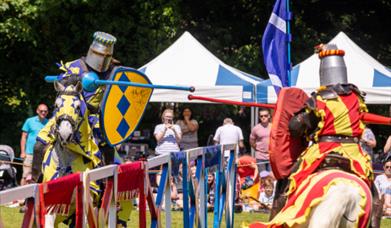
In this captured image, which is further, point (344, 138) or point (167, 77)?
point (167, 77)

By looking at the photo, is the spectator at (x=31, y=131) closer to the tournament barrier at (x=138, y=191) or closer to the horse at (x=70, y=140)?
the tournament barrier at (x=138, y=191)

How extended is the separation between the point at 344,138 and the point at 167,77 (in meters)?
8.93

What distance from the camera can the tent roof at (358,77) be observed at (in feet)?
48.7

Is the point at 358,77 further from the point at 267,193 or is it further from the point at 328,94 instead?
the point at 328,94

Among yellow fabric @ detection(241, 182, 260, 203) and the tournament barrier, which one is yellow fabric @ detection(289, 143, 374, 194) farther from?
yellow fabric @ detection(241, 182, 260, 203)

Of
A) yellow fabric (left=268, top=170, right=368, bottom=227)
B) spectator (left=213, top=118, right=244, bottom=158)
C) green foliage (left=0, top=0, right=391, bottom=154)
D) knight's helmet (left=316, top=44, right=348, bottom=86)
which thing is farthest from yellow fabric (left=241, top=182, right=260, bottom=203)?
yellow fabric (left=268, top=170, right=368, bottom=227)

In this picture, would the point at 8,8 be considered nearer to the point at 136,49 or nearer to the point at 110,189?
the point at 136,49

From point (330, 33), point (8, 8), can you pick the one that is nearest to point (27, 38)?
point (8, 8)

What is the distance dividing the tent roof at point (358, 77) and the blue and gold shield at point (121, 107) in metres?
6.31

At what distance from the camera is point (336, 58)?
731 cm

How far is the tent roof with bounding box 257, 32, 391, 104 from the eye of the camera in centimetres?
1485

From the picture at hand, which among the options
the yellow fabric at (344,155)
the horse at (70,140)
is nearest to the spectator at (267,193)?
the horse at (70,140)

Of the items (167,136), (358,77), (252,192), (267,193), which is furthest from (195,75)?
(358,77)

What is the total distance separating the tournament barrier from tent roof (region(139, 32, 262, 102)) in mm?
4803
